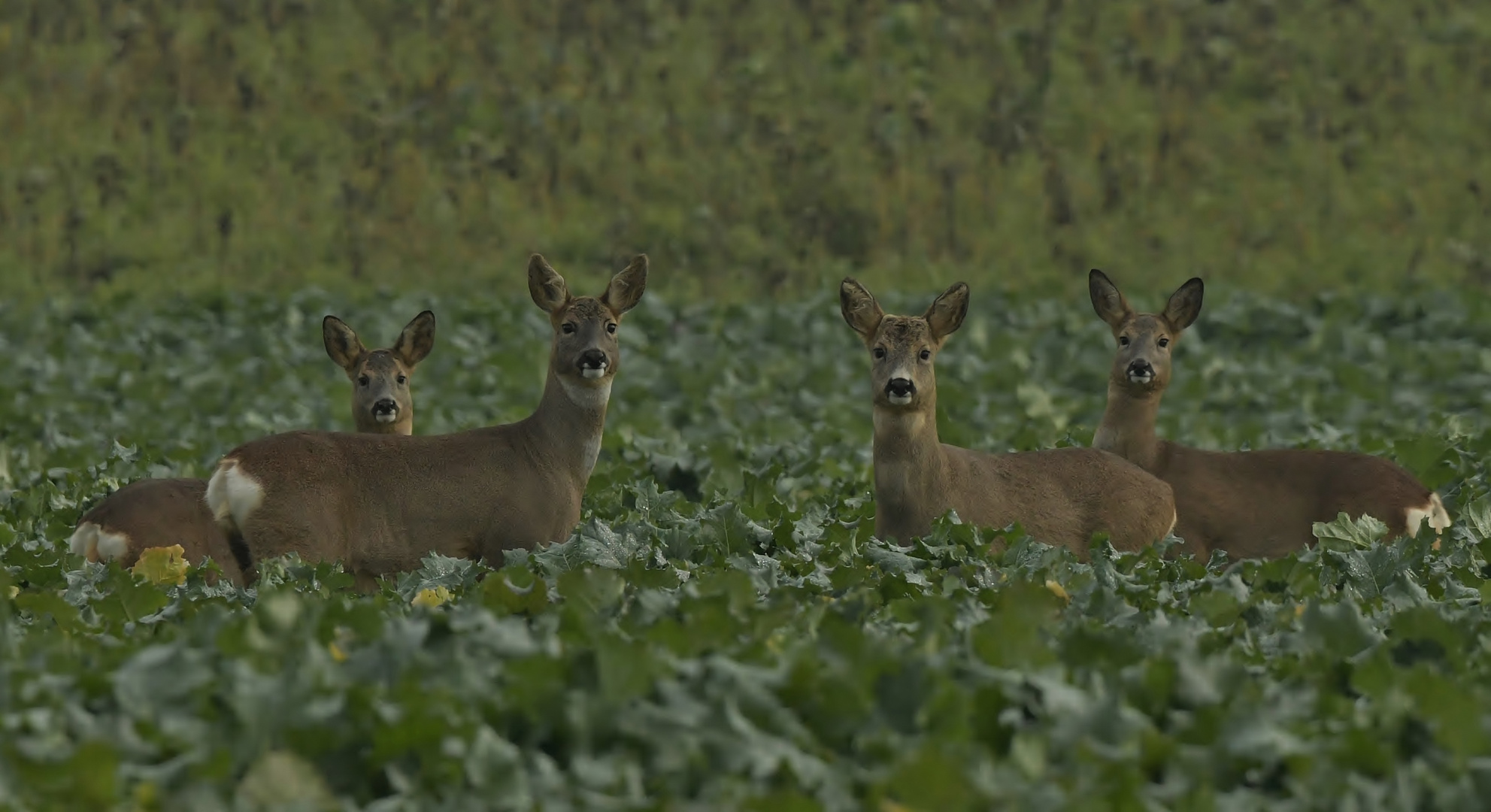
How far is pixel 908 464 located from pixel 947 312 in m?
0.89

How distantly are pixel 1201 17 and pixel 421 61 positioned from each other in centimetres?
1037

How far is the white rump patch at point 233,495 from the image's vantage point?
28.2 feet

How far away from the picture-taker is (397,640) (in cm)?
564

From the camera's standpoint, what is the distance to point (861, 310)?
9.79 metres

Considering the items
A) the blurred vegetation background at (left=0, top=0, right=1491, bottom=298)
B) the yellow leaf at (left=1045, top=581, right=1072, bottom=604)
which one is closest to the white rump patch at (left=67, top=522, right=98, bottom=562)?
the yellow leaf at (left=1045, top=581, right=1072, bottom=604)

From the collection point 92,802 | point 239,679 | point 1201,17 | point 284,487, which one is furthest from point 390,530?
point 1201,17

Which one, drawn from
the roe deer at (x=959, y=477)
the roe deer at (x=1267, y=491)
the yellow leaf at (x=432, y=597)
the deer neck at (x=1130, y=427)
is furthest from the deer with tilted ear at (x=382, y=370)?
the roe deer at (x=1267, y=491)

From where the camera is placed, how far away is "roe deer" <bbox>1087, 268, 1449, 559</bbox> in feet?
31.8

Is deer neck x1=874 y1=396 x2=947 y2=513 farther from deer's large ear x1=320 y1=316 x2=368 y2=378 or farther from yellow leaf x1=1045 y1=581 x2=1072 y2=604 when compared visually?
deer's large ear x1=320 y1=316 x2=368 y2=378

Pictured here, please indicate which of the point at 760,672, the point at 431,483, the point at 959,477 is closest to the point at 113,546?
the point at 431,483

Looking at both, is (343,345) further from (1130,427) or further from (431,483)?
(1130,427)

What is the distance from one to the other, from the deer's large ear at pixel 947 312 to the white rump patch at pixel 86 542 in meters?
3.53

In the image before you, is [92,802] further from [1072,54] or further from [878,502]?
[1072,54]

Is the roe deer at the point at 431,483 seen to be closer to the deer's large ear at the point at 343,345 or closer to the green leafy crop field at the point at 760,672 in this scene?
the green leafy crop field at the point at 760,672
